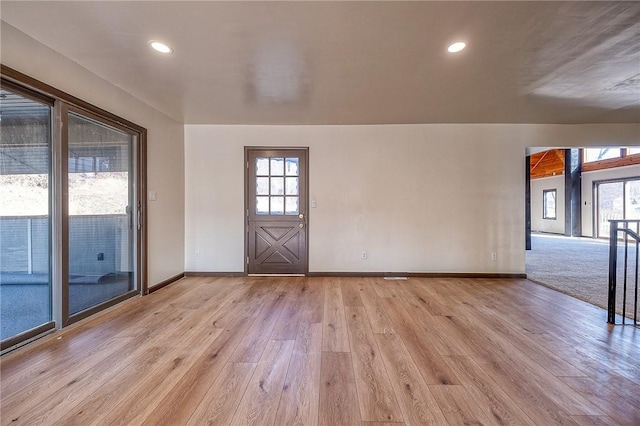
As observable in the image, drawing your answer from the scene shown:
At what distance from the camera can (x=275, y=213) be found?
185 inches

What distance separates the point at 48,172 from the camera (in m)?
2.49

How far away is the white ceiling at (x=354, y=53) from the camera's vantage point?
1954 millimetres

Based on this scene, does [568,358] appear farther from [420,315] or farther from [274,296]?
[274,296]

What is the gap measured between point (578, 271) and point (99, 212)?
24.5ft

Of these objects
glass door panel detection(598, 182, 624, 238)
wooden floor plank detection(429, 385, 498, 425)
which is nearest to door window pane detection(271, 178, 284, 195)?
wooden floor plank detection(429, 385, 498, 425)

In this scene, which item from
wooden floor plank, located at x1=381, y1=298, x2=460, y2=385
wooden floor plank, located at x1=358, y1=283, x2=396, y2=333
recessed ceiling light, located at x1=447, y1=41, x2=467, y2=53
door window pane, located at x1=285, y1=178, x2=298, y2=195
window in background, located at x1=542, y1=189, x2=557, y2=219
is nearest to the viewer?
wooden floor plank, located at x1=381, y1=298, x2=460, y2=385

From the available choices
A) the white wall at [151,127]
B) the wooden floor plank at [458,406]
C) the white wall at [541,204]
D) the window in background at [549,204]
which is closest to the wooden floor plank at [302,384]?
the wooden floor plank at [458,406]

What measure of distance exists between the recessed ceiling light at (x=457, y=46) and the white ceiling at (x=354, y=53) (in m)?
0.06

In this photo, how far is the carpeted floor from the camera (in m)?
3.59

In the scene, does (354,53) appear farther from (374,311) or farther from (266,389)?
(266,389)

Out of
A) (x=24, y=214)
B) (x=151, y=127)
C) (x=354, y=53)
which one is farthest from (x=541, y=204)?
(x=24, y=214)

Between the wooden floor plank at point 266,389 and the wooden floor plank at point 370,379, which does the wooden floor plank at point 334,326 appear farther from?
the wooden floor plank at point 266,389

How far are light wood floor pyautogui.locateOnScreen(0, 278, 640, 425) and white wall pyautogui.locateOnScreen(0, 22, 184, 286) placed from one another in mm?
1052

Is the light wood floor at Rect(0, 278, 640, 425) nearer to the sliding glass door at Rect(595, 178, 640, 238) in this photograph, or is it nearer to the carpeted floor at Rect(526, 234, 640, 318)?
the carpeted floor at Rect(526, 234, 640, 318)
